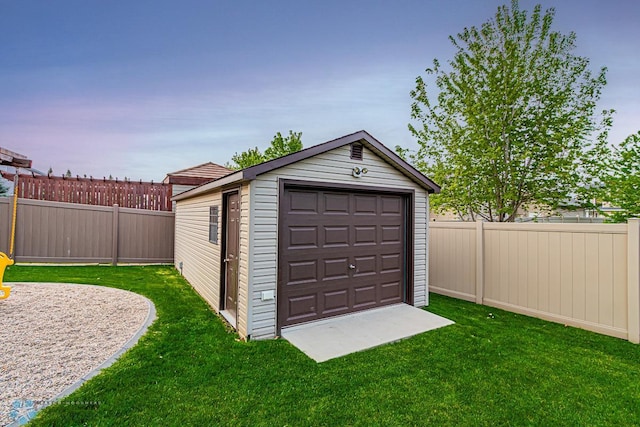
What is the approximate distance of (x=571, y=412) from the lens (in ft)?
8.99

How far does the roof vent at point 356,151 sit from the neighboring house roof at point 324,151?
10 centimetres

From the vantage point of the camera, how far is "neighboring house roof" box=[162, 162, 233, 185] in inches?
462

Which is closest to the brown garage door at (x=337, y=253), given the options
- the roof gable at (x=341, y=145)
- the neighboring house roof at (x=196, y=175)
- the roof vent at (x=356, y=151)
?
the roof gable at (x=341, y=145)

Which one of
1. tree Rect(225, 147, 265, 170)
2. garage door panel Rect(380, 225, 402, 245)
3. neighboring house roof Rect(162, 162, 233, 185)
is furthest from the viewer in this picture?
tree Rect(225, 147, 265, 170)

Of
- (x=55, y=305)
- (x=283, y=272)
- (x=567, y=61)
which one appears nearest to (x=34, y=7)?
(x=55, y=305)

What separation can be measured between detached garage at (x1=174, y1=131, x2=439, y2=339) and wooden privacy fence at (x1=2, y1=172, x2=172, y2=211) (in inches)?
234

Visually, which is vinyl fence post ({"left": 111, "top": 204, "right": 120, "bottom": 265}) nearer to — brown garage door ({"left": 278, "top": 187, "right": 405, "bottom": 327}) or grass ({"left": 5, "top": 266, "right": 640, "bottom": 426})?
grass ({"left": 5, "top": 266, "right": 640, "bottom": 426})

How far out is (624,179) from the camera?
25.9ft

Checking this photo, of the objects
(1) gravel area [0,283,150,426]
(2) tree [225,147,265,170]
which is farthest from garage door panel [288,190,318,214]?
(2) tree [225,147,265,170]

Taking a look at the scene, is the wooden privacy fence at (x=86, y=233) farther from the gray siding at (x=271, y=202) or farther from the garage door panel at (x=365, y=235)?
the garage door panel at (x=365, y=235)

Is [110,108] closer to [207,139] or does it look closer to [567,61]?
[207,139]

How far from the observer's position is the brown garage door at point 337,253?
478 centimetres

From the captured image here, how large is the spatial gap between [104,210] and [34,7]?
575 centimetres

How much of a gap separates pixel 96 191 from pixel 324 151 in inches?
391
